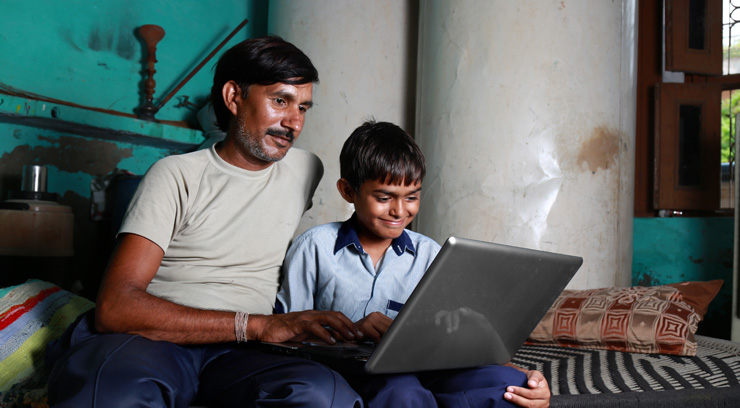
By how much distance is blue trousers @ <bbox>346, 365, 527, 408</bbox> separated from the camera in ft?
3.99

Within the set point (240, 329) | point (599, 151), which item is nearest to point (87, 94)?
point (240, 329)

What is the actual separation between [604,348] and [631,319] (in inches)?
5.8

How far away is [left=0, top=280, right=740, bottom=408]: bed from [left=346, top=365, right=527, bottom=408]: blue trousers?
0.36m

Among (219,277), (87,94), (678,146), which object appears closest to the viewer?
(219,277)

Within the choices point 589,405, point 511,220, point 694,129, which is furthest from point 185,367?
point 694,129

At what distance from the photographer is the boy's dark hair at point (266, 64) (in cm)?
176

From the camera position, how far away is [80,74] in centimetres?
351

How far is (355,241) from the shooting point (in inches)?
68.7

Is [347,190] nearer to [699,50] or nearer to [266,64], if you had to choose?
[266,64]

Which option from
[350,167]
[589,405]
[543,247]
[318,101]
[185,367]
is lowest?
[589,405]

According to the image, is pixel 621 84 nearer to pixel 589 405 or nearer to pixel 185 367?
pixel 589 405

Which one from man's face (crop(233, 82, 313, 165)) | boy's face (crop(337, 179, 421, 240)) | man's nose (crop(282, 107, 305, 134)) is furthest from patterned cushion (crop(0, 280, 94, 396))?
boy's face (crop(337, 179, 421, 240))

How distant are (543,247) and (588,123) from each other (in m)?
0.67

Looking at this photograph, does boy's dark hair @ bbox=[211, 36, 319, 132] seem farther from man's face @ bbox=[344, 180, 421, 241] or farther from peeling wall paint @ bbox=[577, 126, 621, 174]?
peeling wall paint @ bbox=[577, 126, 621, 174]
